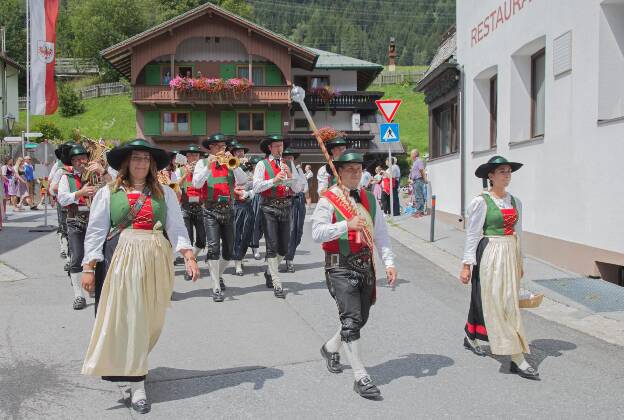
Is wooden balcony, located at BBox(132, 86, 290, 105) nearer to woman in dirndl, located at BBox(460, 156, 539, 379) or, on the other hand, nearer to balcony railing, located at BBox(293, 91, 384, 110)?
balcony railing, located at BBox(293, 91, 384, 110)

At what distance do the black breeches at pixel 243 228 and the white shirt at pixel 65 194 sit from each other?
10.2 feet

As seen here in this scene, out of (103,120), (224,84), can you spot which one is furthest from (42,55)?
(103,120)

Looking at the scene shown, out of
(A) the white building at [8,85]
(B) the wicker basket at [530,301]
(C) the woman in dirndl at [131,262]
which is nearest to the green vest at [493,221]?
(B) the wicker basket at [530,301]

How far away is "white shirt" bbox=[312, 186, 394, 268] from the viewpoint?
4.95m

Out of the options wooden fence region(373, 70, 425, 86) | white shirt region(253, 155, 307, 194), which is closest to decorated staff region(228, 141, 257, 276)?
white shirt region(253, 155, 307, 194)

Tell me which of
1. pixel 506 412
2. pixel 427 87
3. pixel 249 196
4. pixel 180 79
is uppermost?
pixel 180 79

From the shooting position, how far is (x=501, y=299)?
5.62m

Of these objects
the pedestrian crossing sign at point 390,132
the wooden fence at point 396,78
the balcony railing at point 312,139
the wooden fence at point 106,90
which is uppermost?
the wooden fence at point 396,78

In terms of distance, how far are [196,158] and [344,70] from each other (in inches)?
1177

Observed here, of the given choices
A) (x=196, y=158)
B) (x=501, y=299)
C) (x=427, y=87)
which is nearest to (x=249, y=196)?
(x=196, y=158)

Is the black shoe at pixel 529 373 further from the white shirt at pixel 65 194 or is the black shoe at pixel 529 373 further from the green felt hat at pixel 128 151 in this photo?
the white shirt at pixel 65 194

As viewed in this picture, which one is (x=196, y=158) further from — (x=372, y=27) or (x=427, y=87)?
(x=372, y=27)

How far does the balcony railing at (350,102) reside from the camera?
1527 inches

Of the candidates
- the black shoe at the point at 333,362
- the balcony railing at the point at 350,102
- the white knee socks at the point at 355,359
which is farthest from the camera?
the balcony railing at the point at 350,102
